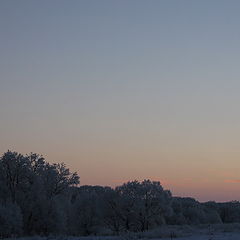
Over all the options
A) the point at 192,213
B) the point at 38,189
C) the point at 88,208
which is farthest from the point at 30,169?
the point at 192,213

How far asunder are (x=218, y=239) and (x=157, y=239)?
495cm

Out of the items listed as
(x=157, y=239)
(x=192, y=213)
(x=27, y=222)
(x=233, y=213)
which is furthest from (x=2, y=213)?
(x=233, y=213)

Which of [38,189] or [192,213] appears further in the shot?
[192,213]

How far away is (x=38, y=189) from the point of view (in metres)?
65.0

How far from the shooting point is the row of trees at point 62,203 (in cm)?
6344

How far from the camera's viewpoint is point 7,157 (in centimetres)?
6556

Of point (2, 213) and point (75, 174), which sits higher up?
point (75, 174)

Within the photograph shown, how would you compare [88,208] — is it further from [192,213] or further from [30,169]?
[192,213]

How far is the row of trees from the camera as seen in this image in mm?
63438

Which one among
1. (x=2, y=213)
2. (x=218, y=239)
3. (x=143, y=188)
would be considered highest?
(x=143, y=188)

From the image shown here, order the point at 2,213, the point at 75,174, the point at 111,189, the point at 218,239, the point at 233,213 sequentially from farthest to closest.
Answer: the point at 233,213, the point at 111,189, the point at 75,174, the point at 2,213, the point at 218,239

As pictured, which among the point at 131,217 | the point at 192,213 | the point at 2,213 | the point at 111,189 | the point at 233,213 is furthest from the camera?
the point at 233,213

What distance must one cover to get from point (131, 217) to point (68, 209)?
11274mm

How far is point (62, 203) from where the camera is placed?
67.0m
